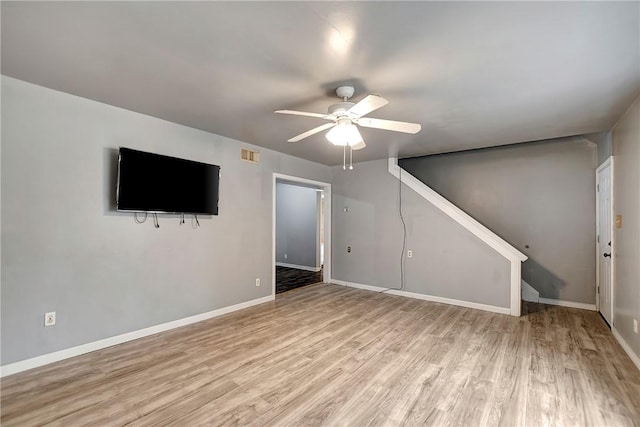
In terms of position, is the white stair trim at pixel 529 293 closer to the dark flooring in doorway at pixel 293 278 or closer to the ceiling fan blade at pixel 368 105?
the dark flooring in doorway at pixel 293 278

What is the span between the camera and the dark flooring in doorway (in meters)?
5.92

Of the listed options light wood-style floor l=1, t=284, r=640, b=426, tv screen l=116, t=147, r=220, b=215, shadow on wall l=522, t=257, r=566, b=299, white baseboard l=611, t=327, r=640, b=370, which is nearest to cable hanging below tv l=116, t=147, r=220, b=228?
tv screen l=116, t=147, r=220, b=215

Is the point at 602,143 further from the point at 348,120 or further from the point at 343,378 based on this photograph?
the point at 343,378

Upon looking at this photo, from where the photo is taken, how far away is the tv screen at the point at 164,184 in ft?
9.88

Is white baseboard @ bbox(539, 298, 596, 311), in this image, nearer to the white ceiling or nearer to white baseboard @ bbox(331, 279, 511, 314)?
white baseboard @ bbox(331, 279, 511, 314)

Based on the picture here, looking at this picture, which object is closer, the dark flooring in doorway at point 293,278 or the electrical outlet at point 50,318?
the electrical outlet at point 50,318

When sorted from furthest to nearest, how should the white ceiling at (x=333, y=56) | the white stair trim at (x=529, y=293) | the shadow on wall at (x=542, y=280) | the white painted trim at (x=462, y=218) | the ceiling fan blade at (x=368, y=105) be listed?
the white stair trim at (x=529, y=293), the shadow on wall at (x=542, y=280), the white painted trim at (x=462, y=218), the ceiling fan blade at (x=368, y=105), the white ceiling at (x=333, y=56)

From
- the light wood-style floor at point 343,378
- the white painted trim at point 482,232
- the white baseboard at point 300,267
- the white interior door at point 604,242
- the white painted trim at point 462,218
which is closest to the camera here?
the light wood-style floor at point 343,378

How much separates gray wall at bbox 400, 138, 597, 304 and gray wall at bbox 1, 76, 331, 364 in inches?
178

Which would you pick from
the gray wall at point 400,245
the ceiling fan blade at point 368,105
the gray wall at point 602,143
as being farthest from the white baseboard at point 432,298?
the ceiling fan blade at point 368,105

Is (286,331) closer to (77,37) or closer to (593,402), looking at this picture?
(593,402)

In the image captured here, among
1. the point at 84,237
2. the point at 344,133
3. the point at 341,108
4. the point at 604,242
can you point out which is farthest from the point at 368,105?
the point at 604,242

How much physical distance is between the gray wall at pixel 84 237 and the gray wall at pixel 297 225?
3.86 meters

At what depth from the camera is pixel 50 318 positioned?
8.74ft
